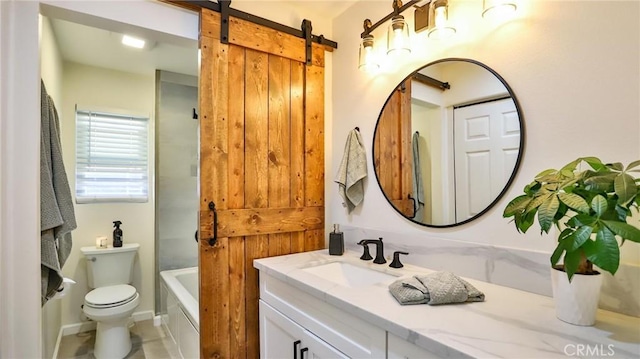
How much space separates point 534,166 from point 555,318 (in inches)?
20.2

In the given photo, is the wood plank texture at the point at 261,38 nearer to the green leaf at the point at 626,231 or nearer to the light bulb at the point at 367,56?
the light bulb at the point at 367,56

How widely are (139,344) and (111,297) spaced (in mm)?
515

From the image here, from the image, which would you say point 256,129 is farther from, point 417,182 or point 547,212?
point 547,212

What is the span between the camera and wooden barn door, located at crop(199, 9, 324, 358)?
5.34 ft

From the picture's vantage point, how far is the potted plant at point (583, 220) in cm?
72

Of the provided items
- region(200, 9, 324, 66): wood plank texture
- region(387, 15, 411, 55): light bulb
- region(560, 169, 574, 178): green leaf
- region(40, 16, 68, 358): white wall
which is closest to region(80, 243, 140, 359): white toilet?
region(40, 16, 68, 358): white wall

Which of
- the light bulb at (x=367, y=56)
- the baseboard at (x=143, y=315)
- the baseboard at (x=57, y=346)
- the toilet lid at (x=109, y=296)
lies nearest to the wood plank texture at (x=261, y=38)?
the light bulb at (x=367, y=56)

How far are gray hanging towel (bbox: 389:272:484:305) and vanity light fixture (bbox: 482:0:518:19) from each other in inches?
38.8

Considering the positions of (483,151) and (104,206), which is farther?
(104,206)

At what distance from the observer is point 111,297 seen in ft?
7.94

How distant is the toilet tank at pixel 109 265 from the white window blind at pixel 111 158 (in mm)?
449

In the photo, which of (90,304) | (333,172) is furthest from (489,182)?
(90,304)

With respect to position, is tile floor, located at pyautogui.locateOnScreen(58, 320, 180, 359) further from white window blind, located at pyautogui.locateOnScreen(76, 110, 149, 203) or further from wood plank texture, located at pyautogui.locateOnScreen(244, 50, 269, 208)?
wood plank texture, located at pyautogui.locateOnScreen(244, 50, 269, 208)

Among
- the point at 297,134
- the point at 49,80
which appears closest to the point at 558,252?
the point at 297,134
